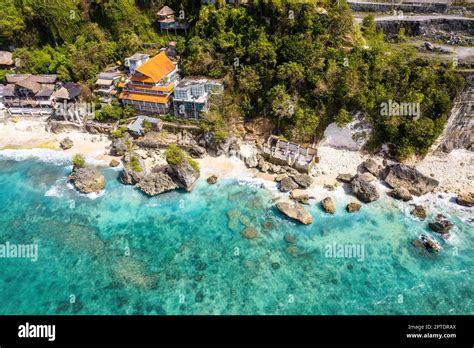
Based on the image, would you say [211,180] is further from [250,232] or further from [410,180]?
[410,180]

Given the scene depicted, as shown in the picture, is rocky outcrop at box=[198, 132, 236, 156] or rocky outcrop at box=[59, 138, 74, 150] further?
rocky outcrop at box=[59, 138, 74, 150]

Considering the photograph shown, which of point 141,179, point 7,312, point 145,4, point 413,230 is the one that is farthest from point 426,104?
point 7,312

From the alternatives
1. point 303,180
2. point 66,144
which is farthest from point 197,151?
point 66,144

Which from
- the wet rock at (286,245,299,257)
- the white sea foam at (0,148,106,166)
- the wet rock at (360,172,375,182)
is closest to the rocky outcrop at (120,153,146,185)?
the white sea foam at (0,148,106,166)

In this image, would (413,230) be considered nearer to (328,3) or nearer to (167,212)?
(167,212)

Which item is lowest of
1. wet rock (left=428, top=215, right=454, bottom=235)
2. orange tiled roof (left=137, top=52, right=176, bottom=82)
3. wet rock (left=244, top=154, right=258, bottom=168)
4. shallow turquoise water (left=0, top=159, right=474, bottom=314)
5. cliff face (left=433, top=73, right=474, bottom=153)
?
shallow turquoise water (left=0, top=159, right=474, bottom=314)

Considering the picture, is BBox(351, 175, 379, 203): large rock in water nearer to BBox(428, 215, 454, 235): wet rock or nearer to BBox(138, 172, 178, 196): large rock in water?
BBox(428, 215, 454, 235): wet rock
